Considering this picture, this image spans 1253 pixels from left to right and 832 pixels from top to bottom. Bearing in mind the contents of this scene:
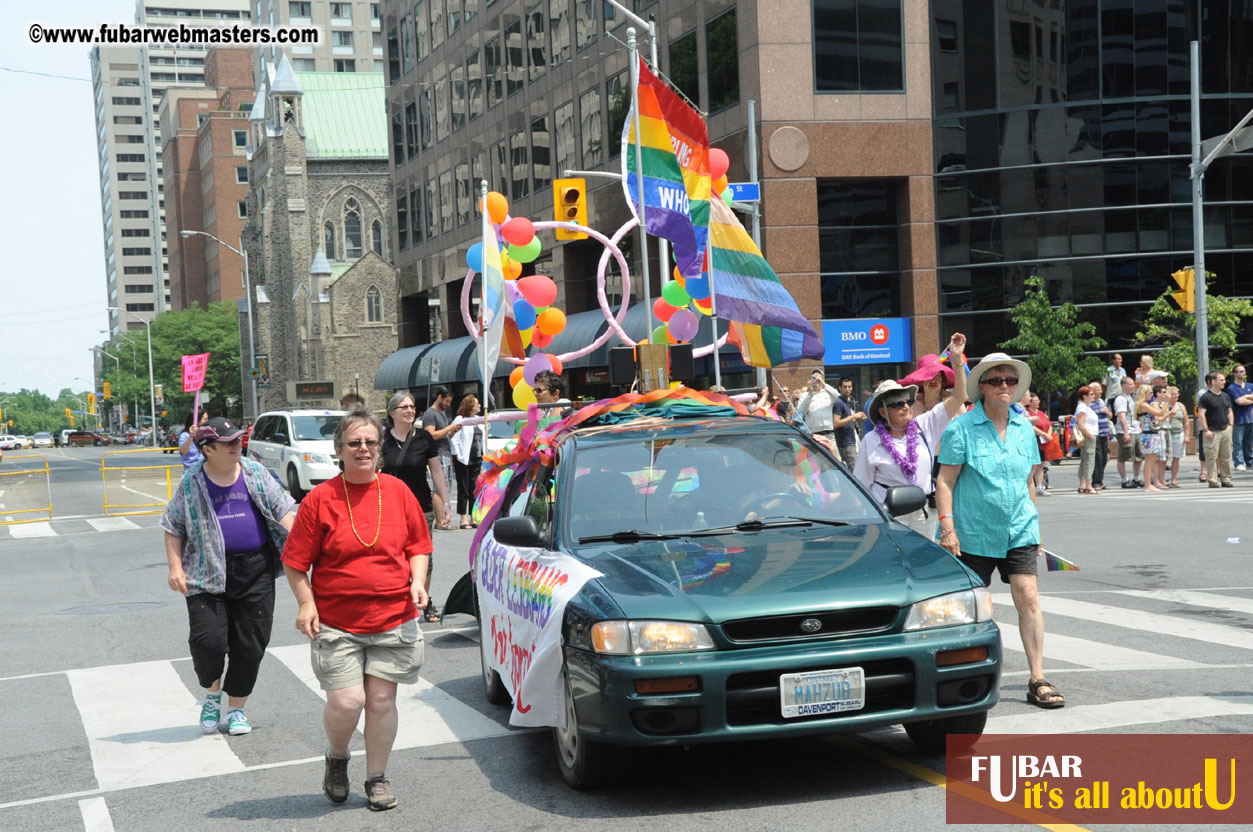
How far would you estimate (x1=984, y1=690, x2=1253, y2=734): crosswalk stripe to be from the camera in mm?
6492

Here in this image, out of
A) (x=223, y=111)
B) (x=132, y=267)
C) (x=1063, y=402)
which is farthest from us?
(x=132, y=267)

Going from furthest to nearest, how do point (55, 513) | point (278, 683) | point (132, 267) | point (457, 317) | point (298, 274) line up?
1. point (132, 267)
2. point (298, 274)
3. point (457, 317)
4. point (55, 513)
5. point (278, 683)

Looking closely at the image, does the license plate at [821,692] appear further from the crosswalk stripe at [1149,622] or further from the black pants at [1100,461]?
the black pants at [1100,461]

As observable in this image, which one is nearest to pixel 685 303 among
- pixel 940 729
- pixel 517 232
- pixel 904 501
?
pixel 517 232

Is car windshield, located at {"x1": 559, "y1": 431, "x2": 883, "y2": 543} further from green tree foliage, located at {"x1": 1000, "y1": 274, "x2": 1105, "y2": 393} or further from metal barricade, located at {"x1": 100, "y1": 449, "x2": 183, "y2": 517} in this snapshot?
green tree foliage, located at {"x1": 1000, "y1": 274, "x2": 1105, "y2": 393}

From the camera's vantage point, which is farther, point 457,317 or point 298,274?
point 298,274

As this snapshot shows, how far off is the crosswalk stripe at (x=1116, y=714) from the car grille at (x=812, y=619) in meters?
1.35

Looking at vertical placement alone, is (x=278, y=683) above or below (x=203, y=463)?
below

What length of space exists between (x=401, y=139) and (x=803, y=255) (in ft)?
103

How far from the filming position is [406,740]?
710 centimetres

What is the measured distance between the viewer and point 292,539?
5.80 m

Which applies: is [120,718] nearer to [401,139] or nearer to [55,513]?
[55,513]

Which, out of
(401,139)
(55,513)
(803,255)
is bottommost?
(55,513)

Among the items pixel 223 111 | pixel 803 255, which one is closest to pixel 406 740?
pixel 803 255
